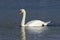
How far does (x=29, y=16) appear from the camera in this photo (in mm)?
25953

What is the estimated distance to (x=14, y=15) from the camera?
26172 mm

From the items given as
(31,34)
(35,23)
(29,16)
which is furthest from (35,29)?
(29,16)

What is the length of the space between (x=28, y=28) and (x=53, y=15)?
3.75m

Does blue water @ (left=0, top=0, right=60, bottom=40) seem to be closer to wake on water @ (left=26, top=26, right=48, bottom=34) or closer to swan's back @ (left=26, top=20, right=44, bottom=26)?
wake on water @ (left=26, top=26, right=48, bottom=34)

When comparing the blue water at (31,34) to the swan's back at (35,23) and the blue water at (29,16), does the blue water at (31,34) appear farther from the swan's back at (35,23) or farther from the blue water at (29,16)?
the swan's back at (35,23)

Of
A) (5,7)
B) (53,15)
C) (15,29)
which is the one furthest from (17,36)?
(5,7)

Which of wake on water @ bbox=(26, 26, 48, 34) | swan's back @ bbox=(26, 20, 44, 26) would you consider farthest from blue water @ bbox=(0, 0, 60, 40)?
swan's back @ bbox=(26, 20, 44, 26)

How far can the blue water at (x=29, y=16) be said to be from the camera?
1882 cm

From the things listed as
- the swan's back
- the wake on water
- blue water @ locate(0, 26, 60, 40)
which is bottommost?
blue water @ locate(0, 26, 60, 40)

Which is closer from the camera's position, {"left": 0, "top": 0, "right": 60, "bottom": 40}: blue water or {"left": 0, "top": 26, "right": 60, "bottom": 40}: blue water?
{"left": 0, "top": 26, "right": 60, "bottom": 40}: blue water

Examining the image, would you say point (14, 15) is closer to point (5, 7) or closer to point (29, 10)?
point (29, 10)

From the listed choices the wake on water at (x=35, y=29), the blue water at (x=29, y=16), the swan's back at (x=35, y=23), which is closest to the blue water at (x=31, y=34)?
the blue water at (x=29, y=16)

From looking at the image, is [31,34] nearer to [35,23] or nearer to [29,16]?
[35,23]

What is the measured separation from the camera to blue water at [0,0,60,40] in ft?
61.7
